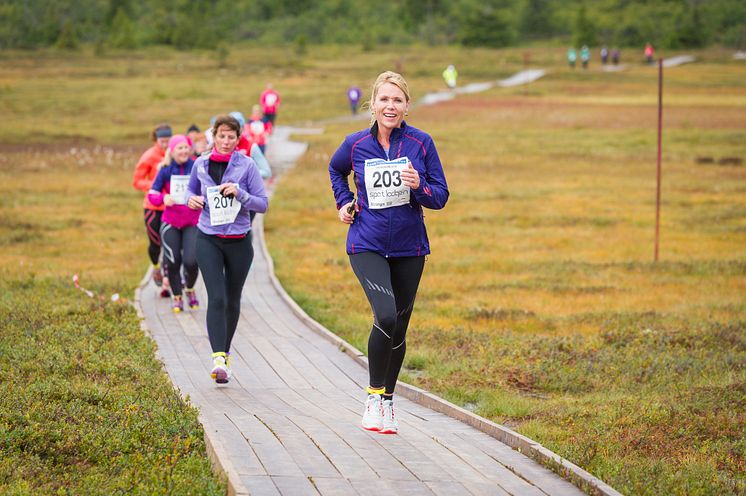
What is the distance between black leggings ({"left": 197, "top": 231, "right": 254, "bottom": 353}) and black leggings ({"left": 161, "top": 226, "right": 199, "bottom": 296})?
304 centimetres

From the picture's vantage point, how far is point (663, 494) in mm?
6465

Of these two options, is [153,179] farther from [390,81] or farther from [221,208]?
[390,81]

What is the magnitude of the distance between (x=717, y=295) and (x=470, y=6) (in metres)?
136

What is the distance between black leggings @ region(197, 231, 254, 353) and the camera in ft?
30.3

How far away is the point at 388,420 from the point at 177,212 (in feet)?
18.7

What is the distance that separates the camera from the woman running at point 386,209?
23.9 feet

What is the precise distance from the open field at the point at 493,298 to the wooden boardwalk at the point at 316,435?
0.31m

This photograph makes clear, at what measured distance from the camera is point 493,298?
1669 cm

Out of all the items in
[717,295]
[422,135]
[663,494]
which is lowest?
[717,295]

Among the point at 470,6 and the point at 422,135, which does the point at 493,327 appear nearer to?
the point at 422,135

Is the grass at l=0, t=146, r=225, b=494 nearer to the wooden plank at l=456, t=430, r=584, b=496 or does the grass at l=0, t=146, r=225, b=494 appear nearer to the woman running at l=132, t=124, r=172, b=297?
the woman running at l=132, t=124, r=172, b=297

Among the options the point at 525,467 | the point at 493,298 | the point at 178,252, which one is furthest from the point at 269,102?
the point at 525,467

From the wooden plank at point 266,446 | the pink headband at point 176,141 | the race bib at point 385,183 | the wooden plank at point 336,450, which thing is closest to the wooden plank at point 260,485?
the wooden plank at point 266,446

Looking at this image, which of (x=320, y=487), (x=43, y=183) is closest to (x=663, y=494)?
(x=320, y=487)
